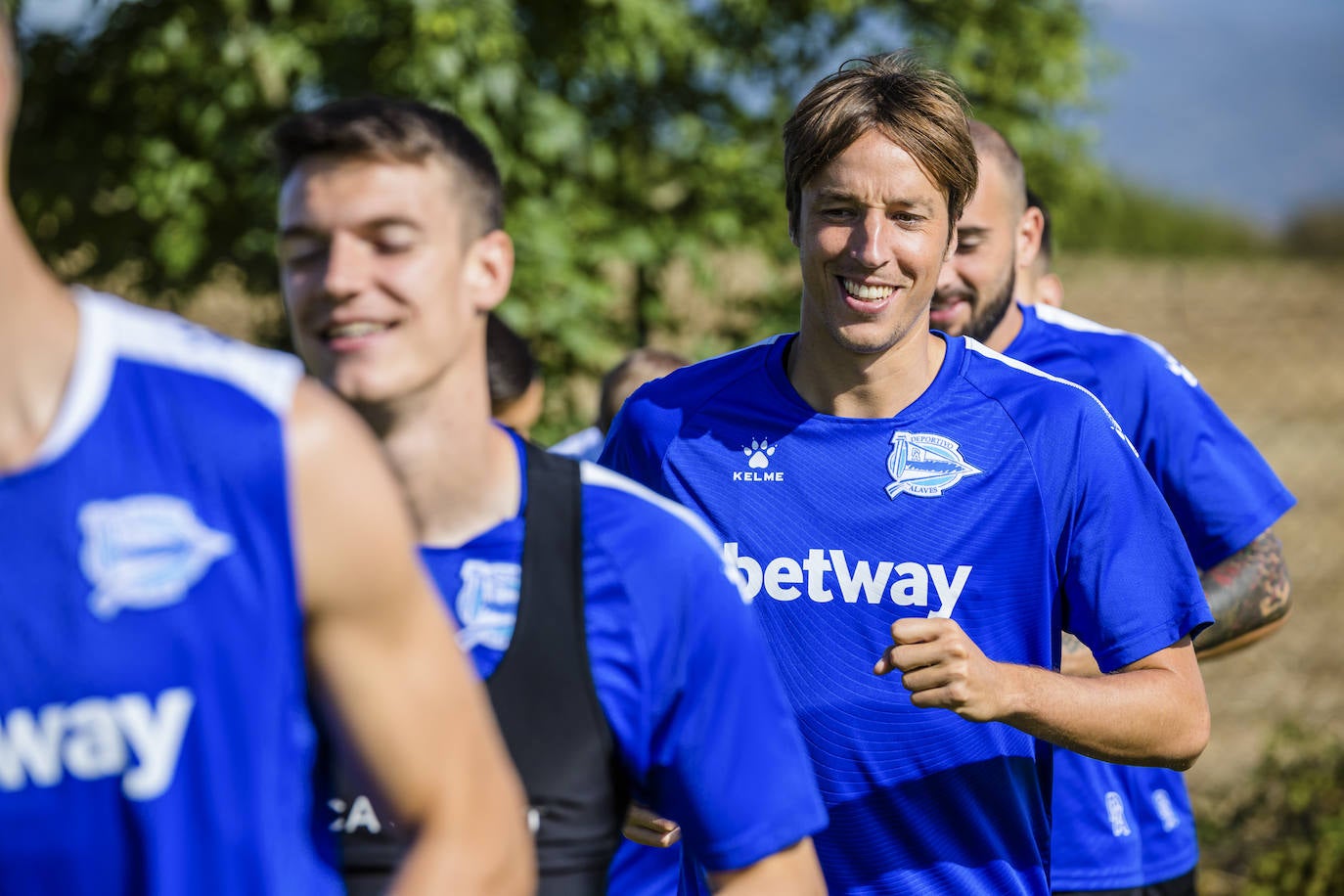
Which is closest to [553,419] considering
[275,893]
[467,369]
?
[467,369]

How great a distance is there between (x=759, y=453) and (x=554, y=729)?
1.02 metres

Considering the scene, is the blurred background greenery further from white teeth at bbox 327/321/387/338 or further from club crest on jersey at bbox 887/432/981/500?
white teeth at bbox 327/321/387/338

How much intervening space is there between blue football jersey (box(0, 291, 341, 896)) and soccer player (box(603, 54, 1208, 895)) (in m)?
1.42

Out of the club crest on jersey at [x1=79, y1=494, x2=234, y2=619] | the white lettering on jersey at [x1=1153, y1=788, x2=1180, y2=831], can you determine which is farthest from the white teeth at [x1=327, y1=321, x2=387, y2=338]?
the white lettering on jersey at [x1=1153, y1=788, x2=1180, y2=831]

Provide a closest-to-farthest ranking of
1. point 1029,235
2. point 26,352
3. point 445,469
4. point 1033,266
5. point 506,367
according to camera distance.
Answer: point 26,352 → point 445,469 → point 1029,235 → point 1033,266 → point 506,367

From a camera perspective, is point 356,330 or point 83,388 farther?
point 356,330

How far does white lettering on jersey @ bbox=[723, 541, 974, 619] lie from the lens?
2746 mm

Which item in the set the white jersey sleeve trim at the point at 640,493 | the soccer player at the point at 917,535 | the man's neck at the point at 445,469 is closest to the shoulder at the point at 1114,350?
the soccer player at the point at 917,535

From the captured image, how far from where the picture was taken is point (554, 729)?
2.01 metres

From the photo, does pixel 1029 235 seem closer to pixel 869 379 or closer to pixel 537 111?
pixel 869 379

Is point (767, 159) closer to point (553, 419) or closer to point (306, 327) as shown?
point (553, 419)

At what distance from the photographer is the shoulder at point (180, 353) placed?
1.49 metres

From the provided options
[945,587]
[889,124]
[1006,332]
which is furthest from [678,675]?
[1006,332]

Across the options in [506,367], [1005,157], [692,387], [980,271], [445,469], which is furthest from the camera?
[506,367]
